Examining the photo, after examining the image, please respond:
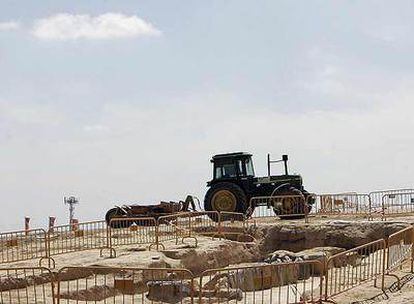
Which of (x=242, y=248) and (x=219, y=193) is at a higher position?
(x=219, y=193)

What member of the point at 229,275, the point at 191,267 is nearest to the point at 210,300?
the point at 229,275

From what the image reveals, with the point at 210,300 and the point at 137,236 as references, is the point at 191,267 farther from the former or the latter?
the point at 210,300

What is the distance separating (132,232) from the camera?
22703mm

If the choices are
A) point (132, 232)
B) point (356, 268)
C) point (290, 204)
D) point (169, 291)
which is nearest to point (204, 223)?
point (132, 232)

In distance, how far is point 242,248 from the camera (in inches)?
869

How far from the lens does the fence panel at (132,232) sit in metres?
21.3

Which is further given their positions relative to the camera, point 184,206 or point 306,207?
point 184,206

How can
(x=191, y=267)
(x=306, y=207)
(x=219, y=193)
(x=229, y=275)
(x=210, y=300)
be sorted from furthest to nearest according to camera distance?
(x=219, y=193) < (x=306, y=207) < (x=191, y=267) < (x=229, y=275) < (x=210, y=300)

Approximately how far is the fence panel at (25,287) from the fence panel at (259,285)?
3332 millimetres

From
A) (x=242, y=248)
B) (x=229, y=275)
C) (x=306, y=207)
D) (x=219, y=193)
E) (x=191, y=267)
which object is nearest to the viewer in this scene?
(x=229, y=275)

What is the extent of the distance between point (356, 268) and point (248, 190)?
11121mm

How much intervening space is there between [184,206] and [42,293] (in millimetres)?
13723

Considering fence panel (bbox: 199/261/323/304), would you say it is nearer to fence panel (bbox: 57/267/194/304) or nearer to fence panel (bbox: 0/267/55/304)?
fence panel (bbox: 57/267/194/304)

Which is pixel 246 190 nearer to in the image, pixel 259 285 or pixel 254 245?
pixel 254 245
